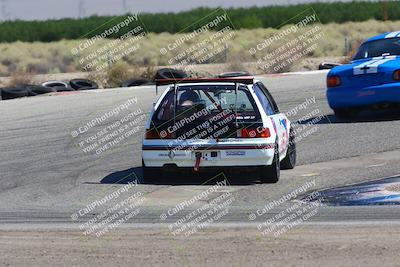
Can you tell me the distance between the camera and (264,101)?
41.6 feet

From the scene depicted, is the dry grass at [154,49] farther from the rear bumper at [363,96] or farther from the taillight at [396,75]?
the taillight at [396,75]

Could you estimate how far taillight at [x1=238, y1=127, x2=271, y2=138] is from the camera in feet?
39.1

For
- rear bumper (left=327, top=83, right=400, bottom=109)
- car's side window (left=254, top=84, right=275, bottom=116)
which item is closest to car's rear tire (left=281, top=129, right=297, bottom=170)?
car's side window (left=254, top=84, right=275, bottom=116)

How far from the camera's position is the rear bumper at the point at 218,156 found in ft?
38.9

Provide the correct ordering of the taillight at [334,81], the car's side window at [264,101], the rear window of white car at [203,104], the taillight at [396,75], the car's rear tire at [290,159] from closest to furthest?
1. the rear window of white car at [203,104]
2. the car's side window at [264,101]
3. the car's rear tire at [290,159]
4. the taillight at [396,75]
5. the taillight at [334,81]

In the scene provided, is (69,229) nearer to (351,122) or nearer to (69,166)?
(69,166)

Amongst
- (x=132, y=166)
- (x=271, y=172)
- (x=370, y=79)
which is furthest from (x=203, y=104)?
(x=370, y=79)

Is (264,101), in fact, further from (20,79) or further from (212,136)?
(20,79)

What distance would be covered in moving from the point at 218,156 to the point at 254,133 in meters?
0.51

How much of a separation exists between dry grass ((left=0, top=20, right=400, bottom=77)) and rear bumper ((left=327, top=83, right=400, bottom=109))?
49.0ft

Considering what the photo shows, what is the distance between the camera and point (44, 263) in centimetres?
787

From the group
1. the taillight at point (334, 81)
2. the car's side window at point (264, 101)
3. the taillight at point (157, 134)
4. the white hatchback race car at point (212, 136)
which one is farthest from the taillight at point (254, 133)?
the taillight at point (334, 81)

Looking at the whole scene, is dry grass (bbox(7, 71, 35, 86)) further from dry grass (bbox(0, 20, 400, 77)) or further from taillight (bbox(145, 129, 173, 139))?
taillight (bbox(145, 129, 173, 139))

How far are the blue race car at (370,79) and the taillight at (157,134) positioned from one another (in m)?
5.68
